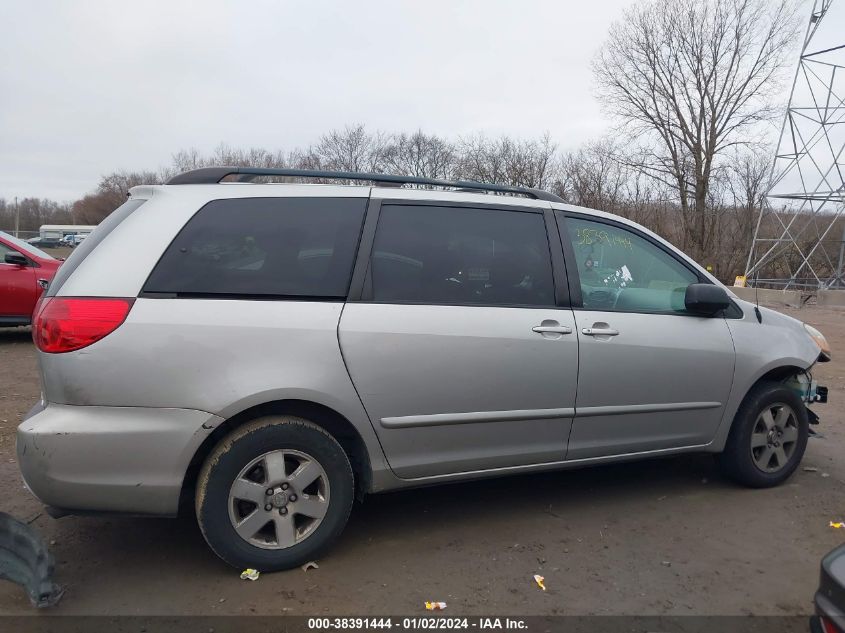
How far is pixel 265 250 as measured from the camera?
3.23 metres

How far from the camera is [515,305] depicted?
3578 mm

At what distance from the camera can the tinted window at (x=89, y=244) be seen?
303cm

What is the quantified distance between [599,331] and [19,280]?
8.42 meters

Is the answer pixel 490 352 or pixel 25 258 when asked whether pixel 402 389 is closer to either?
pixel 490 352

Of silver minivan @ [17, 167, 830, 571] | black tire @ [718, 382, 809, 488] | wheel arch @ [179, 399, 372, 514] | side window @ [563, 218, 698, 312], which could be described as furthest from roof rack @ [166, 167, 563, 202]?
black tire @ [718, 382, 809, 488]

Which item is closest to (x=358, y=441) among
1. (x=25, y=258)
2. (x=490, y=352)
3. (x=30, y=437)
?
(x=490, y=352)

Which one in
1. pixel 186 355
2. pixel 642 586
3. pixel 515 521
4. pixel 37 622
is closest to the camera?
pixel 37 622

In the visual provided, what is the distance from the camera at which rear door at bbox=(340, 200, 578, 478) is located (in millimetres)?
3242

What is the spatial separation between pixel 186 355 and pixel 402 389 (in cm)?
102

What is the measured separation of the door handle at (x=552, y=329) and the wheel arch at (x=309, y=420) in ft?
3.65

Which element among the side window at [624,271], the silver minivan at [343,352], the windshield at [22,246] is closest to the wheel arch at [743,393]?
the silver minivan at [343,352]

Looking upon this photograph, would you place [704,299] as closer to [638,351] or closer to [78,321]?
[638,351]

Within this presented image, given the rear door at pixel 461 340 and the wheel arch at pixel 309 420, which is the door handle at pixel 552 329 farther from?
the wheel arch at pixel 309 420

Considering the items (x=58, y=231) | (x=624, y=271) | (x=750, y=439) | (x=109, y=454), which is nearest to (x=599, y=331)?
(x=624, y=271)
